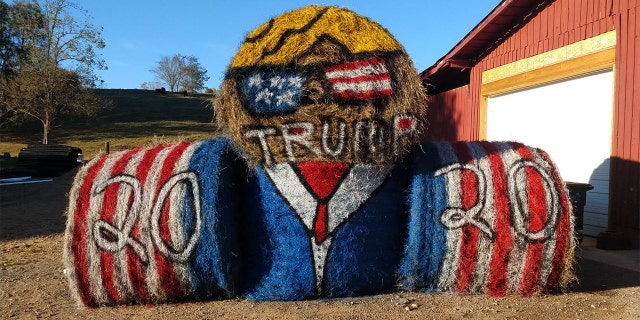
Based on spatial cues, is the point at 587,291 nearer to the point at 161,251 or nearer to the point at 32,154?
the point at 161,251

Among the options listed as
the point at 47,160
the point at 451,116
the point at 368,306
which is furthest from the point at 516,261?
the point at 47,160

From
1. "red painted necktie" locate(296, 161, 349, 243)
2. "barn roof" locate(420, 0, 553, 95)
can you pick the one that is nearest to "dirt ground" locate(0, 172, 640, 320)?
"red painted necktie" locate(296, 161, 349, 243)

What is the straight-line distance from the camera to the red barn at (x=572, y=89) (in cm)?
643

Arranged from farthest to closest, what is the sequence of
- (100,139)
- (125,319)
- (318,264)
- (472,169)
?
(100,139) → (472,169) → (318,264) → (125,319)

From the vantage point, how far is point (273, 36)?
406 cm

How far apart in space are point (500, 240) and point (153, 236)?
2609 mm

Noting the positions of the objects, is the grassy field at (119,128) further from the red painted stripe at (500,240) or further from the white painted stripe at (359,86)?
the red painted stripe at (500,240)

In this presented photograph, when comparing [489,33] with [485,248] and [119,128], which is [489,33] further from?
[119,128]

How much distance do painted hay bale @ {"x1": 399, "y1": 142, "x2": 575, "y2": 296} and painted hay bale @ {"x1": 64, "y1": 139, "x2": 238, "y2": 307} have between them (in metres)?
1.48

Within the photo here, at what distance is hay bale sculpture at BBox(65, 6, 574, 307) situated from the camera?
378 cm

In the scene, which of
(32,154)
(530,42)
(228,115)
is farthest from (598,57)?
(32,154)

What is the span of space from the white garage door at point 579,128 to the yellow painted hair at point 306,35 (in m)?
4.31

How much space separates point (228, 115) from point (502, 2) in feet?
21.5

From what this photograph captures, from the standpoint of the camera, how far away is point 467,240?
3.99 m
